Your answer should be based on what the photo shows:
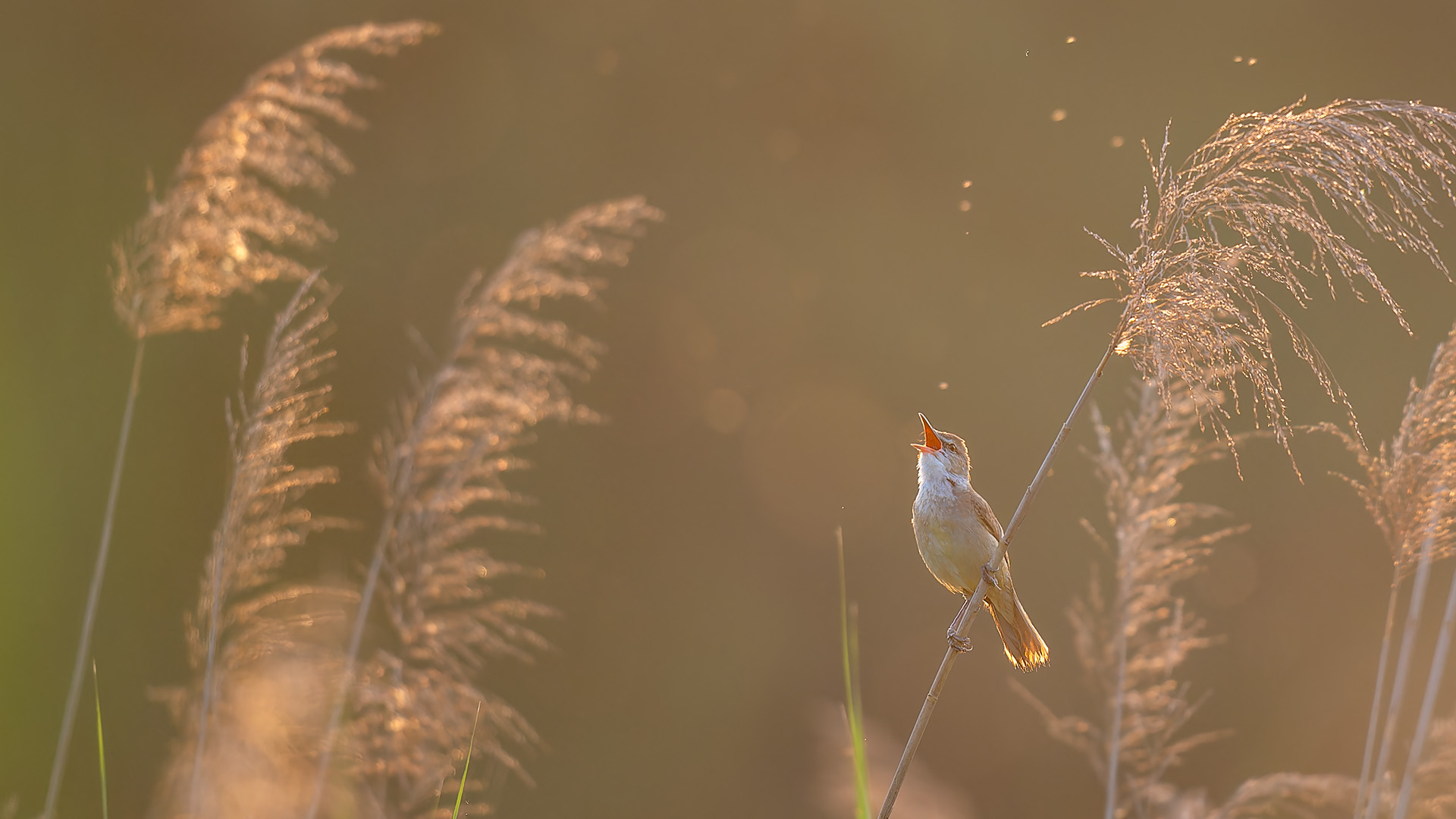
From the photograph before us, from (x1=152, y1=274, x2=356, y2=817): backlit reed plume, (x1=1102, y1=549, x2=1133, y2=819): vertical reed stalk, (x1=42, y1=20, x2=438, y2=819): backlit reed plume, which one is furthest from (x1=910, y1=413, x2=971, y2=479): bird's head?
(x1=42, y1=20, x2=438, y2=819): backlit reed plume

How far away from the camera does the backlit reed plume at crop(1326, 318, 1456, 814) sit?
171 centimetres

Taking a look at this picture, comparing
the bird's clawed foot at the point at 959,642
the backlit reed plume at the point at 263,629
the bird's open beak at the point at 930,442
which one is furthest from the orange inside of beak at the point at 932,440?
the backlit reed plume at the point at 263,629

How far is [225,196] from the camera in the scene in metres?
2.29

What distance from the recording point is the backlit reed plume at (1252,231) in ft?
4.41

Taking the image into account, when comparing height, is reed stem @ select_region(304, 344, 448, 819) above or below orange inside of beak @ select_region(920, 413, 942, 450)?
below

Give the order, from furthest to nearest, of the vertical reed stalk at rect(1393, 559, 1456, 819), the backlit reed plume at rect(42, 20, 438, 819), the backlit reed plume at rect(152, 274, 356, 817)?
the backlit reed plume at rect(42, 20, 438, 819)
the backlit reed plume at rect(152, 274, 356, 817)
the vertical reed stalk at rect(1393, 559, 1456, 819)

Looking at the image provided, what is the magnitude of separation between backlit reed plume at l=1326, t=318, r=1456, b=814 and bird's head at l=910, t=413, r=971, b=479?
98 cm

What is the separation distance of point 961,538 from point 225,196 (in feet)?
6.88

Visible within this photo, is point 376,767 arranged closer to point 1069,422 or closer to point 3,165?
point 1069,422

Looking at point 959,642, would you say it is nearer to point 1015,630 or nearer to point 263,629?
point 1015,630

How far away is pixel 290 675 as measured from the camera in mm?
2834

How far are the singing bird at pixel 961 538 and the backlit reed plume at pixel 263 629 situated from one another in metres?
1.52

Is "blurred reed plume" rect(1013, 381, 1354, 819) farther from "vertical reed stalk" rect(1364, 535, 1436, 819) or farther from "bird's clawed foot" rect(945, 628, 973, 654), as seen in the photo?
"bird's clawed foot" rect(945, 628, 973, 654)

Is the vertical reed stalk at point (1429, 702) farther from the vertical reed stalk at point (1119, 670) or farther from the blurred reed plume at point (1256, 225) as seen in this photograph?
the blurred reed plume at point (1256, 225)
